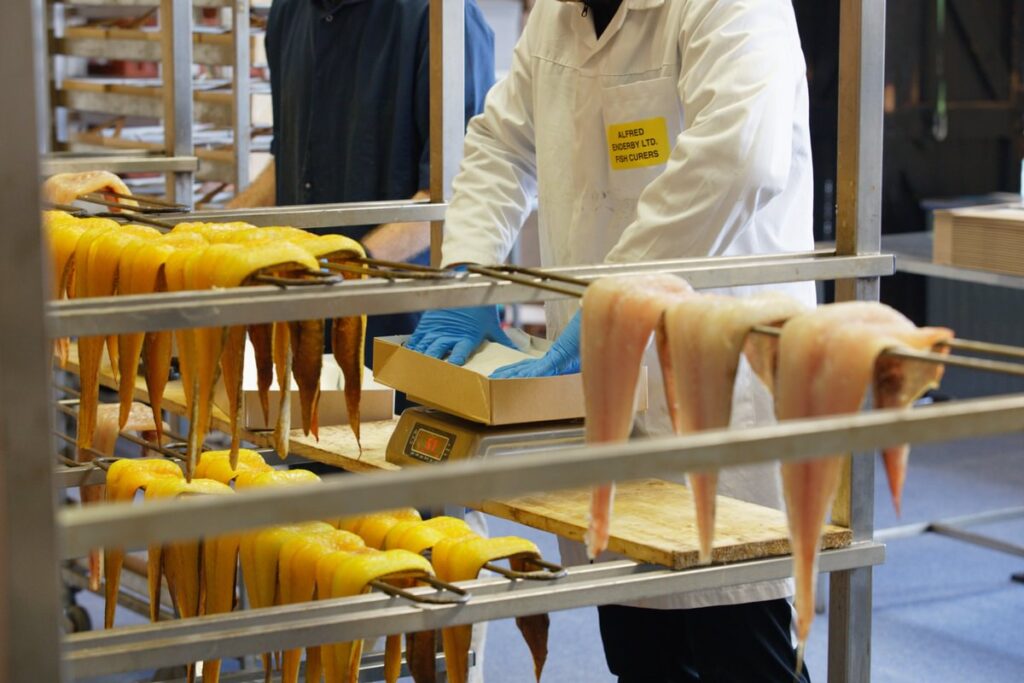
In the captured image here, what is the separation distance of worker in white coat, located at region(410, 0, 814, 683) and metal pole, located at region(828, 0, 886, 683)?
0.22 m

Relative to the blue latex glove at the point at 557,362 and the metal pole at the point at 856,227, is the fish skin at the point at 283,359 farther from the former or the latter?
the metal pole at the point at 856,227

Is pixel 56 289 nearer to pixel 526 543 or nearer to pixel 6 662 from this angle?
pixel 526 543

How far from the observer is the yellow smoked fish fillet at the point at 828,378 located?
4.46ft

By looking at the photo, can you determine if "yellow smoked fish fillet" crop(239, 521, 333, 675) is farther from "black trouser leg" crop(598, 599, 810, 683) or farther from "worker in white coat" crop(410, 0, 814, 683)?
A: "black trouser leg" crop(598, 599, 810, 683)

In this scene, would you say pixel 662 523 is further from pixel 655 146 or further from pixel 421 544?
pixel 655 146

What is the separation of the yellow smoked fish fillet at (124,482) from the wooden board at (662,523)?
0.49 metres

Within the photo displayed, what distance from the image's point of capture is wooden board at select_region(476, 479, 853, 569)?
73.0 inches

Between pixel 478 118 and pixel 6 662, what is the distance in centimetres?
190

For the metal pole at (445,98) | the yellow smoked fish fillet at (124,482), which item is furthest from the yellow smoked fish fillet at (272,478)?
the metal pole at (445,98)

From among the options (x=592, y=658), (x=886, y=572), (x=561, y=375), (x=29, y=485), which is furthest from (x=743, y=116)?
(x=886, y=572)

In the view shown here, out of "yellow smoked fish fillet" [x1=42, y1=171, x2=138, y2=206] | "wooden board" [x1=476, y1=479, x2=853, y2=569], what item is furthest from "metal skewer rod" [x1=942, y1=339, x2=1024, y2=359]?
"yellow smoked fish fillet" [x1=42, y1=171, x2=138, y2=206]

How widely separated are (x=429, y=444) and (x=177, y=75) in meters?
1.46

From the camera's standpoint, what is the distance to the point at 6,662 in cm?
108

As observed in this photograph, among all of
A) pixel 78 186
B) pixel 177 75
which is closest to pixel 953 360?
pixel 78 186
